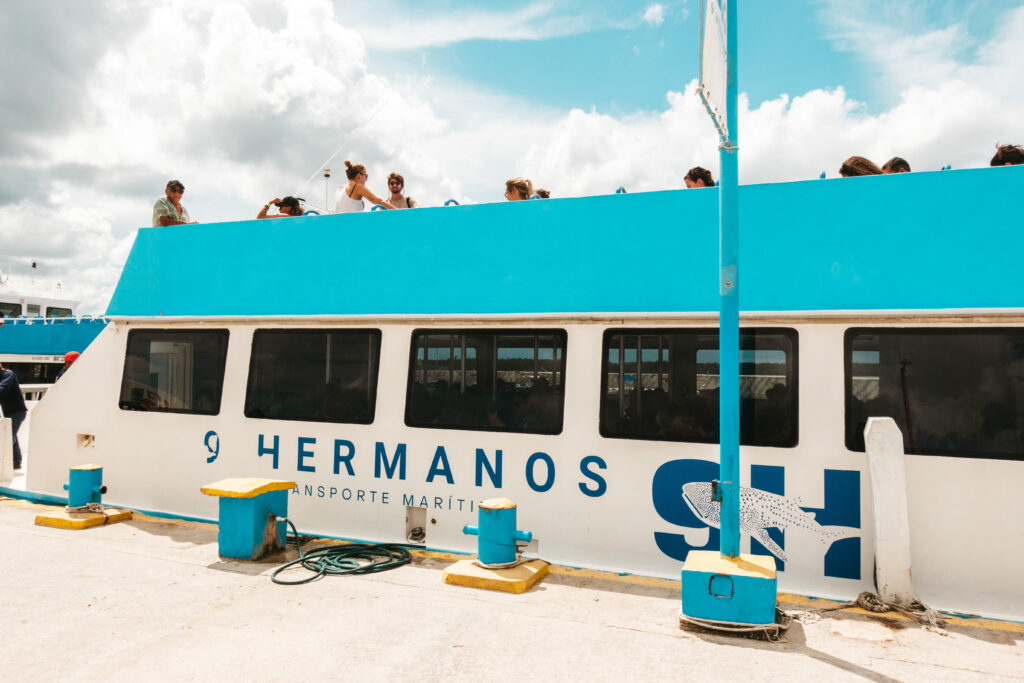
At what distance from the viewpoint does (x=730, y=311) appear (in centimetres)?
404

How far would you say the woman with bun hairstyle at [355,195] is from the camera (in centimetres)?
680

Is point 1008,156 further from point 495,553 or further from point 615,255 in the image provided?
point 495,553

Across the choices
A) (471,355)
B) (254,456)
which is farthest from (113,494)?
(471,355)

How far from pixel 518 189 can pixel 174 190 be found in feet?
13.4

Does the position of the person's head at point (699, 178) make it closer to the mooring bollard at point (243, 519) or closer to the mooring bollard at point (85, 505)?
the mooring bollard at point (243, 519)

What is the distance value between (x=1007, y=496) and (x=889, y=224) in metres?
1.98

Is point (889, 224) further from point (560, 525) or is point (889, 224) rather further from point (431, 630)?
point (431, 630)

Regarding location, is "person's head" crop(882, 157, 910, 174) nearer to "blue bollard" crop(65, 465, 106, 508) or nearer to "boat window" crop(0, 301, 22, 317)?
"blue bollard" crop(65, 465, 106, 508)

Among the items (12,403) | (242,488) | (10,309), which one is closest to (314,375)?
(242,488)

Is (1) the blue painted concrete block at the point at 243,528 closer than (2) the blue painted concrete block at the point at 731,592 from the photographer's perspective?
No

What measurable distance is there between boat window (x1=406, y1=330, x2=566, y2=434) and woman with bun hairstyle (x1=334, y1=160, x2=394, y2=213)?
1747mm

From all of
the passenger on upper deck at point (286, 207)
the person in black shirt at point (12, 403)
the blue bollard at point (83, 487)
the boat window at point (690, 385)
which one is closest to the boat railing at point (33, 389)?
the person in black shirt at point (12, 403)

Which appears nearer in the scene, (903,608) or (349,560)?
(903,608)

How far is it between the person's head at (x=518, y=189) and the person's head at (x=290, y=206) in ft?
7.51
